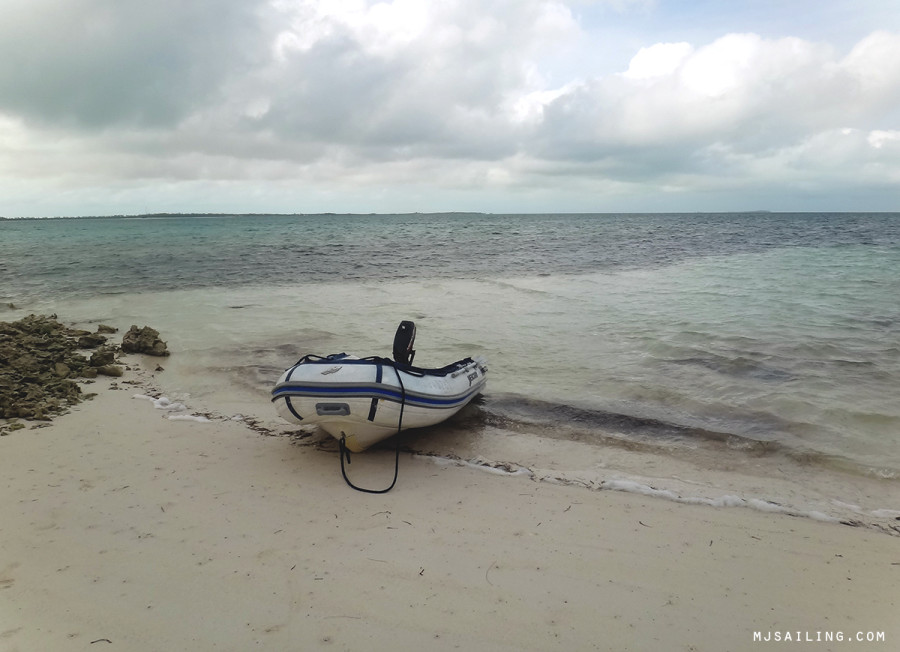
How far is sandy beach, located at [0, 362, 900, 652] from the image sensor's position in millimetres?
2850

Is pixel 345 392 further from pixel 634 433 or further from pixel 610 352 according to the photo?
pixel 610 352

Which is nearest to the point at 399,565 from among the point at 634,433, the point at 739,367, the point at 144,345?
the point at 634,433

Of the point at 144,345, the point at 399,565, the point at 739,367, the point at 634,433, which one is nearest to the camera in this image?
the point at 399,565

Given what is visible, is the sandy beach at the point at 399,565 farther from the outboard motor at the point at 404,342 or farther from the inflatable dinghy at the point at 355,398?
the outboard motor at the point at 404,342

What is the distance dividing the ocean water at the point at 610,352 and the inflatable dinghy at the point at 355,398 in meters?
0.58

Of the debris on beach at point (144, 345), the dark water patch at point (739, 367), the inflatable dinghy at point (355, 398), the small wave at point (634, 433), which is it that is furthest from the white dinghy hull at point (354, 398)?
the dark water patch at point (739, 367)

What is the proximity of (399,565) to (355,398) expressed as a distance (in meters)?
1.76

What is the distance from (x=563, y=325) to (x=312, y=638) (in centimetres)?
968

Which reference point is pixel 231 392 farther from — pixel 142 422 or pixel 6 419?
pixel 6 419

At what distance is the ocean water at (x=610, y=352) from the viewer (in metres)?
5.27

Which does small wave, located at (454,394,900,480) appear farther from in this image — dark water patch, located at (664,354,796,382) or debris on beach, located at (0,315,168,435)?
debris on beach, located at (0,315,168,435)

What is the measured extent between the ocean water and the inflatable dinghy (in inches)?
22.8

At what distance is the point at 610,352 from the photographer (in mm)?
9398

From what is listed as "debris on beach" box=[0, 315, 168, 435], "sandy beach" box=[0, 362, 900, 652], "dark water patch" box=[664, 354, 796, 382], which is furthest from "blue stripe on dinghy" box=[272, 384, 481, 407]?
"dark water patch" box=[664, 354, 796, 382]
